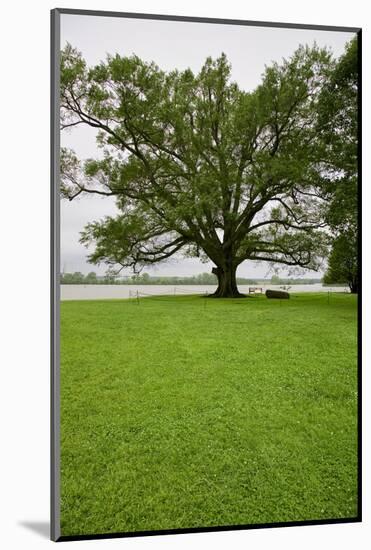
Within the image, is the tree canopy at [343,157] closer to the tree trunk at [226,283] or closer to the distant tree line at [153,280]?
the distant tree line at [153,280]

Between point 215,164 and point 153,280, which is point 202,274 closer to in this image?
point 153,280

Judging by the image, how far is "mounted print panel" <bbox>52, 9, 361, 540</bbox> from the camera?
94.9 inches

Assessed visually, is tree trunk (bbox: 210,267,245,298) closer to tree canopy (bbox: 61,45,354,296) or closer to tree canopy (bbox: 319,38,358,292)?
tree canopy (bbox: 61,45,354,296)

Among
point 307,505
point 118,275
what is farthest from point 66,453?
point 307,505

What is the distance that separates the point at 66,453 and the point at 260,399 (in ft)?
3.55

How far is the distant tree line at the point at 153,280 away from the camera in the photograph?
2.44 metres

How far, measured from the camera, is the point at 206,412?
257 cm

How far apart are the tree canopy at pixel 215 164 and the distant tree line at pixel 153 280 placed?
0.21 feet

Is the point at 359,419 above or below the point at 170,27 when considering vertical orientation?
below

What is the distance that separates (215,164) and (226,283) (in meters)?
0.71

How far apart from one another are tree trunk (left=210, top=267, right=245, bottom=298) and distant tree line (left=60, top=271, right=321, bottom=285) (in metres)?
0.03

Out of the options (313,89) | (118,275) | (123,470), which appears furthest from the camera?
(313,89)

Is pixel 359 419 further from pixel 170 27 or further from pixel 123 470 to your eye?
pixel 170 27

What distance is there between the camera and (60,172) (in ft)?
7.95
